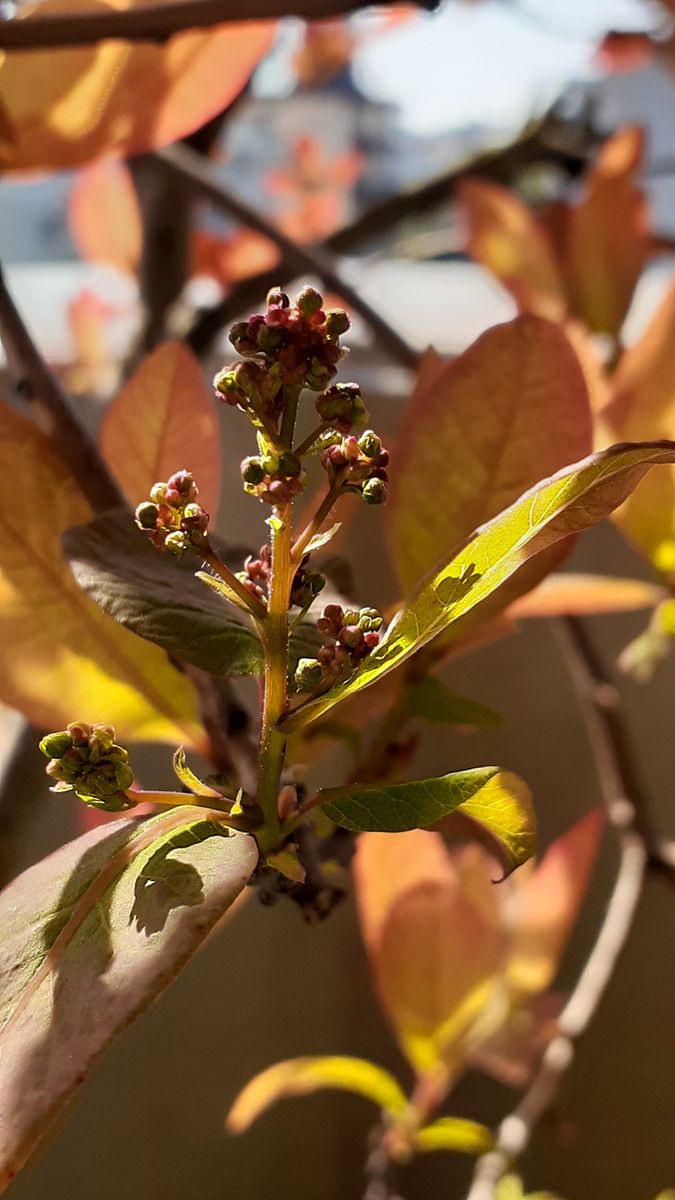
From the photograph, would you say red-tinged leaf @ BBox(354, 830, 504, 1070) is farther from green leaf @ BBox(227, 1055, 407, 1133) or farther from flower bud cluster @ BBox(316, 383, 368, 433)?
flower bud cluster @ BBox(316, 383, 368, 433)

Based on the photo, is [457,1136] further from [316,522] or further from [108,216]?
[108,216]

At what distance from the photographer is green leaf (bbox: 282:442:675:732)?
102mm

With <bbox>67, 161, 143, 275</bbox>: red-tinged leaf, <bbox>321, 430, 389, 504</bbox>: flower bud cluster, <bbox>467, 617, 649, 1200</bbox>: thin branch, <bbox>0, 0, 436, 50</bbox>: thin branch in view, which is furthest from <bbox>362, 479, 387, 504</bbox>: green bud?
<bbox>67, 161, 143, 275</bbox>: red-tinged leaf

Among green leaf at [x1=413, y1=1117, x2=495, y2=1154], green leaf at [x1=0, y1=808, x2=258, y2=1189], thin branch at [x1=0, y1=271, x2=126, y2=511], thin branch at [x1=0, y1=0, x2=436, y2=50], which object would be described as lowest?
green leaf at [x1=413, y1=1117, x2=495, y2=1154]

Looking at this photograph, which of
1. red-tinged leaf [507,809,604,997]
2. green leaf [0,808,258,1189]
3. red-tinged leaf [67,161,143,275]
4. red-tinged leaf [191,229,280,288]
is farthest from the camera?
red-tinged leaf [191,229,280,288]

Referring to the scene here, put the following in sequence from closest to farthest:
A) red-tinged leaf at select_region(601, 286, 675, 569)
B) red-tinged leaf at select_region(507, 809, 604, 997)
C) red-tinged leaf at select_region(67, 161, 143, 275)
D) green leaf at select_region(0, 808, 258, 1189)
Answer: green leaf at select_region(0, 808, 258, 1189) → red-tinged leaf at select_region(601, 286, 675, 569) → red-tinged leaf at select_region(507, 809, 604, 997) → red-tinged leaf at select_region(67, 161, 143, 275)

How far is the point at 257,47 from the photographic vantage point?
0.67ft

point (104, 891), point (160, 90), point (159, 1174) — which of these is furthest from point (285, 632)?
point (159, 1174)

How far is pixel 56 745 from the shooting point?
0.11 metres

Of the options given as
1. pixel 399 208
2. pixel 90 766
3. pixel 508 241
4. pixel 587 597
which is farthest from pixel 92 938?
pixel 399 208

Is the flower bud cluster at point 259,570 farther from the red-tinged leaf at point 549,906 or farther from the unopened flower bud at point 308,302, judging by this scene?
the red-tinged leaf at point 549,906

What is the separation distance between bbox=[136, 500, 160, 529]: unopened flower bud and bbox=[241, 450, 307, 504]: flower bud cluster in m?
0.01

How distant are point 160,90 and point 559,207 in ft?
0.92

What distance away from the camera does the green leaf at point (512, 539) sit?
10 cm
